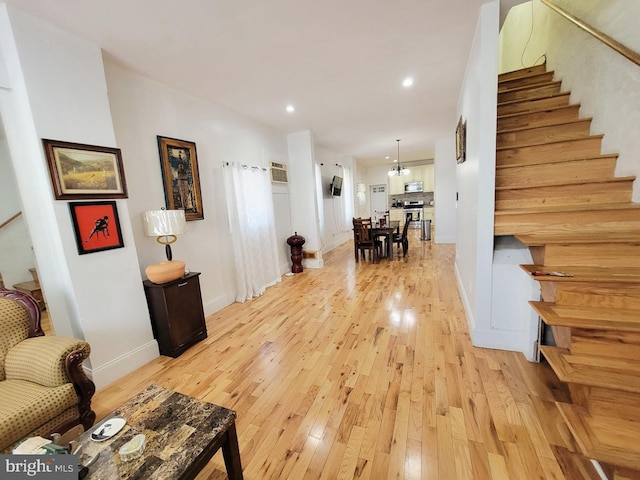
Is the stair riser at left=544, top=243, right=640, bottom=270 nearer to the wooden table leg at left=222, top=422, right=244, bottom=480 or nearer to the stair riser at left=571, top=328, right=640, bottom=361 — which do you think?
the stair riser at left=571, top=328, right=640, bottom=361

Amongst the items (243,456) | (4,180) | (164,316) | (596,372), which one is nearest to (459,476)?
(596,372)

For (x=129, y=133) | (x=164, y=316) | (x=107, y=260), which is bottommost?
(x=164, y=316)

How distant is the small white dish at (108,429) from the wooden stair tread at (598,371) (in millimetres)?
1966

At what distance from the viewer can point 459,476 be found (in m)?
1.20

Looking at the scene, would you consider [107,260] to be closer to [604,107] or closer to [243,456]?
[243,456]

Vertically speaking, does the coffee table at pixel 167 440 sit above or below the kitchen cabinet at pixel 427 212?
below

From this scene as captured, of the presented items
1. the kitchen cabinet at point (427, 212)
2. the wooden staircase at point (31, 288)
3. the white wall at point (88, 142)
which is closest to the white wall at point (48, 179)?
the white wall at point (88, 142)

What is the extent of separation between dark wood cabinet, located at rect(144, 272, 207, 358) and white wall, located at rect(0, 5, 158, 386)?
17 centimetres

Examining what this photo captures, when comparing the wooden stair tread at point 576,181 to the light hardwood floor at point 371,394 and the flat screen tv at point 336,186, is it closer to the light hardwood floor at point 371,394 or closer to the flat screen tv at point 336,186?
the light hardwood floor at point 371,394

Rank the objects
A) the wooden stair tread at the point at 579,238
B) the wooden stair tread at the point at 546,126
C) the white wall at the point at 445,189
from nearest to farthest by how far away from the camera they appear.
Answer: the wooden stair tread at the point at 579,238 < the wooden stair tread at the point at 546,126 < the white wall at the point at 445,189

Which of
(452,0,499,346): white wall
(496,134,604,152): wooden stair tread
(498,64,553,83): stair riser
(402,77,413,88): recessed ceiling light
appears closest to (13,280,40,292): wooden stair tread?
(452,0,499,346): white wall

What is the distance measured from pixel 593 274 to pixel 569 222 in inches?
22.1

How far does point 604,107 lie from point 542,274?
1.65 metres

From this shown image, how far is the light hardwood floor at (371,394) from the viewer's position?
128 cm
